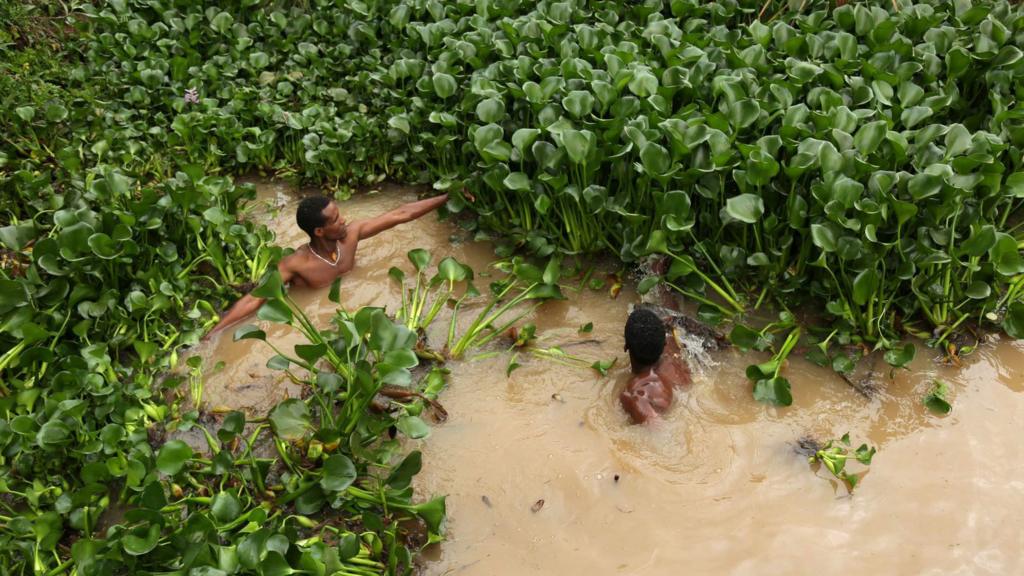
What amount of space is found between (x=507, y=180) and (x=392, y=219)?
0.74m

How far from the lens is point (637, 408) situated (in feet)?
10.0

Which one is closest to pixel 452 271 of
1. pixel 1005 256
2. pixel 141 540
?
pixel 141 540

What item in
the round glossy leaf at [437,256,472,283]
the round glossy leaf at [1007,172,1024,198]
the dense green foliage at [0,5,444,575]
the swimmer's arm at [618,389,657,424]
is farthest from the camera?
the round glossy leaf at [437,256,472,283]

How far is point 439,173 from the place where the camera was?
451cm

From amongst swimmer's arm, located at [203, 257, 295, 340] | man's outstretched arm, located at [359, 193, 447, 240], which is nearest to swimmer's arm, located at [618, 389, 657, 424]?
man's outstretched arm, located at [359, 193, 447, 240]

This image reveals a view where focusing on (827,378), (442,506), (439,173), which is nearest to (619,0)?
(439,173)

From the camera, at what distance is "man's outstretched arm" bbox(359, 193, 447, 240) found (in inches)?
159

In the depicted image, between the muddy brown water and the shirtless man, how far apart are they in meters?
0.08

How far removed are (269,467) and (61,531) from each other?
0.72 meters

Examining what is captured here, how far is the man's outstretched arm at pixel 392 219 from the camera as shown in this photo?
4.04 meters

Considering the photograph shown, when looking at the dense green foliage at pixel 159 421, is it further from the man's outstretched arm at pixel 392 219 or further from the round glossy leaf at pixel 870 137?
the round glossy leaf at pixel 870 137

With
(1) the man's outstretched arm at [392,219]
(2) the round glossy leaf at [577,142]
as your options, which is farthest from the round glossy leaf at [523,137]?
(1) the man's outstretched arm at [392,219]

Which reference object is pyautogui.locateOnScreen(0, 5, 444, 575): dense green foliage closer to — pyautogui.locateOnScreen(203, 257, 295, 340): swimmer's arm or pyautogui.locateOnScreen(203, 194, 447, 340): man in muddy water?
pyautogui.locateOnScreen(203, 257, 295, 340): swimmer's arm

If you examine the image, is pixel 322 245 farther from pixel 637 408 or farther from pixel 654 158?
pixel 637 408
